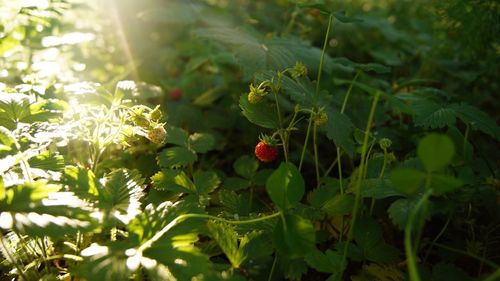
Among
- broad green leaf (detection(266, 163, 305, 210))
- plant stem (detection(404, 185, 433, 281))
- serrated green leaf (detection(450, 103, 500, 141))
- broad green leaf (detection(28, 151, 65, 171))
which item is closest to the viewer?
plant stem (detection(404, 185, 433, 281))

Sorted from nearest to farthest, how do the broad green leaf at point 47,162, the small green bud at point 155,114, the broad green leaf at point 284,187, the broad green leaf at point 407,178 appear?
the broad green leaf at point 407,178 < the broad green leaf at point 284,187 < the broad green leaf at point 47,162 < the small green bud at point 155,114

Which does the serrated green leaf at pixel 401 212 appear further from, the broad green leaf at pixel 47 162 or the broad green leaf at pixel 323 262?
the broad green leaf at pixel 47 162

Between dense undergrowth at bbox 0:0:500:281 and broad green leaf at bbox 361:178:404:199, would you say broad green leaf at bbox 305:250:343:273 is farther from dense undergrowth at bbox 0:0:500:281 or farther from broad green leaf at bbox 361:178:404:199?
broad green leaf at bbox 361:178:404:199

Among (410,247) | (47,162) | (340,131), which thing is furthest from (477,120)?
(47,162)

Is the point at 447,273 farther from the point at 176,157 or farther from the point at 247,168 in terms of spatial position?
the point at 176,157

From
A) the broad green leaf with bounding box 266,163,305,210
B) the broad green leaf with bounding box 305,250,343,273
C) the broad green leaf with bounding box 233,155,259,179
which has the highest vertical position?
the broad green leaf with bounding box 266,163,305,210

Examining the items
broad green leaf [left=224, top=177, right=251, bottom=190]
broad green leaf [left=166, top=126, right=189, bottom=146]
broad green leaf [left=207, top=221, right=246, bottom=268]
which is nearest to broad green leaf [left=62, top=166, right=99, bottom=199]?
broad green leaf [left=207, top=221, right=246, bottom=268]

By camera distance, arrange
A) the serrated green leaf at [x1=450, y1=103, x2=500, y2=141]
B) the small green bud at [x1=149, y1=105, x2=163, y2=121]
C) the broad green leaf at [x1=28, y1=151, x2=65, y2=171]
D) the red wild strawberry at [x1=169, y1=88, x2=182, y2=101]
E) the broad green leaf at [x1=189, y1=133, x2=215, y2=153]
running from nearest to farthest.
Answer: the broad green leaf at [x1=28, y1=151, x2=65, y2=171] → the small green bud at [x1=149, y1=105, x2=163, y2=121] → the serrated green leaf at [x1=450, y1=103, x2=500, y2=141] → the broad green leaf at [x1=189, y1=133, x2=215, y2=153] → the red wild strawberry at [x1=169, y1=88, x2=182, y2=101]

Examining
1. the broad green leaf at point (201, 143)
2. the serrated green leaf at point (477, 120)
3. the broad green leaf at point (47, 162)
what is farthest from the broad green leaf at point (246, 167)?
the serrated green leaf at point (477, 120)
